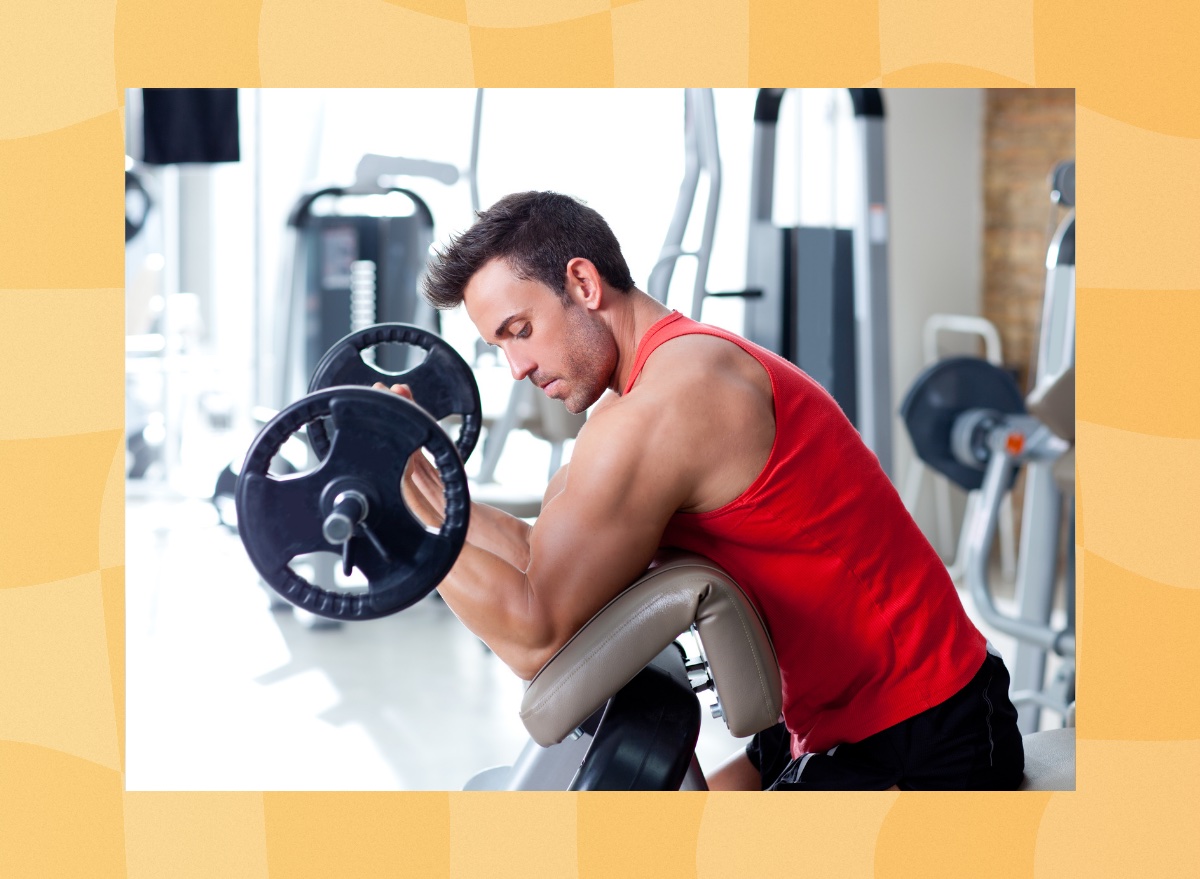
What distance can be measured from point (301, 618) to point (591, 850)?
3.32m

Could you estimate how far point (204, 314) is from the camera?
7609 millimetres

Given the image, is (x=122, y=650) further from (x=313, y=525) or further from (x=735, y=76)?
(x=735, y=76)

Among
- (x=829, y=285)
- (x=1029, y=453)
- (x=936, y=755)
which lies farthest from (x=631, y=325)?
(x=1029, y=453)

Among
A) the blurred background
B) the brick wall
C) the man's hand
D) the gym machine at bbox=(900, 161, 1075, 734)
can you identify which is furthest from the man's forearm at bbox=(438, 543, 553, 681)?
the brick wall

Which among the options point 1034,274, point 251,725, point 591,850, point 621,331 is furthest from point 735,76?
point 1034,274

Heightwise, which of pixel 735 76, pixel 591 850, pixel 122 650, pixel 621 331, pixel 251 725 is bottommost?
pixel 251 725

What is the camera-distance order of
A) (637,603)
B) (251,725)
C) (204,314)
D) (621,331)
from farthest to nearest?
(204,314), (251,725), (621,331), (637,603)

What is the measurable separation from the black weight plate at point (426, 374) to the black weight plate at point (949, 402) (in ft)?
6.65

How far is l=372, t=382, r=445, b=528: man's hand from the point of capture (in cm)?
125

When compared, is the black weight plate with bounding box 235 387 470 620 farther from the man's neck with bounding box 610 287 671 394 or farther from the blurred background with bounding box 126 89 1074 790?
the blurred background with bounding box 126 89 1074 790

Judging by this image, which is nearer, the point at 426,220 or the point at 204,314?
the point at 426,220

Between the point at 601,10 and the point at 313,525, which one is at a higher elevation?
the point at 601,10

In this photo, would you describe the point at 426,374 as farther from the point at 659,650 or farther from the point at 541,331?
the point at 659,650

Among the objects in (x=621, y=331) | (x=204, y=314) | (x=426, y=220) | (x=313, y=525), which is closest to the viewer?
(x=313, y=525)
